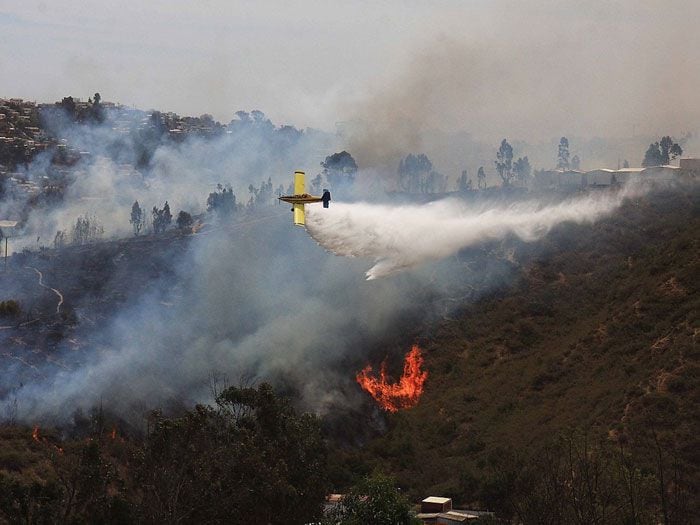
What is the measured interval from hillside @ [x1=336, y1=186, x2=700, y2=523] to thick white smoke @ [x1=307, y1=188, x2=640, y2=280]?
16.4 feet

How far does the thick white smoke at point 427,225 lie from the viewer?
126 meters

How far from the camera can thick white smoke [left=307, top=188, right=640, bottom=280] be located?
412 ft

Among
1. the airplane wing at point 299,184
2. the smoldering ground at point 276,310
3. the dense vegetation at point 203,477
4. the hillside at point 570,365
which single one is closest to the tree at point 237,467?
the dense vegetation at point 203,477

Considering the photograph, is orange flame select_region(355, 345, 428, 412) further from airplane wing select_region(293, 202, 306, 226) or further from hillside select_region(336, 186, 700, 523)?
airplane wing select_region(293, 202, 306, 226)

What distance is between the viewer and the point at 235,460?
82.4 m

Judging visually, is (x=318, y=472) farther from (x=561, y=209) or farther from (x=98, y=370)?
(x=561, y=209)

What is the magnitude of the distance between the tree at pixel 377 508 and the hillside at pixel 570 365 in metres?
19.4

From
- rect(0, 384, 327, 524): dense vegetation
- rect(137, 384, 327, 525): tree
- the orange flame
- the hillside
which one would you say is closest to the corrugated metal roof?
the hillside

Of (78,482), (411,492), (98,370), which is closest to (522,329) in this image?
(411,492)

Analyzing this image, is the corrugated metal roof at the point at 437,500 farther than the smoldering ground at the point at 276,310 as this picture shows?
No

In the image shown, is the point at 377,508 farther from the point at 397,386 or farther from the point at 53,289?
the point at 53,289

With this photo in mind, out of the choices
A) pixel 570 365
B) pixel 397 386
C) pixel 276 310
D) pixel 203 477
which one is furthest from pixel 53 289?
pixel 203 477

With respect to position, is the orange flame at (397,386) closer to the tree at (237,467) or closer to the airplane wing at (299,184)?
the airplane wing at (299,184)

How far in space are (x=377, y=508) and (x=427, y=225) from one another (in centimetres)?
7101
